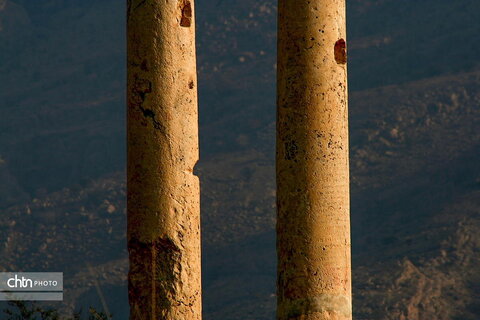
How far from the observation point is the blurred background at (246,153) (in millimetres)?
75875

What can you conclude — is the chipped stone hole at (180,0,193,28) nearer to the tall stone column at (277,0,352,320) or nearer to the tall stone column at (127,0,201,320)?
the tall stone column at (127,0,201,320)

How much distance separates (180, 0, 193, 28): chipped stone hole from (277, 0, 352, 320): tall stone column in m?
1.10

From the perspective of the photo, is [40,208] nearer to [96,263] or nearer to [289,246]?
[96,263]

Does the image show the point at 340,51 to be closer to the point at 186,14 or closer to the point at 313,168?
the point at 313,168

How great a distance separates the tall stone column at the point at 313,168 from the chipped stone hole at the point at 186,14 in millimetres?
1100

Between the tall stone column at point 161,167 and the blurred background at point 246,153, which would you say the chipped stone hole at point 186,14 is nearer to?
the tall stone column at point 161,167

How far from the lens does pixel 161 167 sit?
14.1 m

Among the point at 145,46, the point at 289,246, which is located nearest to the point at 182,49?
the point at 145,46

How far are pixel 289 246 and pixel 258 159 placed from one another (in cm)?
7571

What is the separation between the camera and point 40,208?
92.4 meters

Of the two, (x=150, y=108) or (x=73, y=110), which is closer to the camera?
(x=150, y=108)

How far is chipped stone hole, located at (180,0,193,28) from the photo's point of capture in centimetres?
→ 1427
